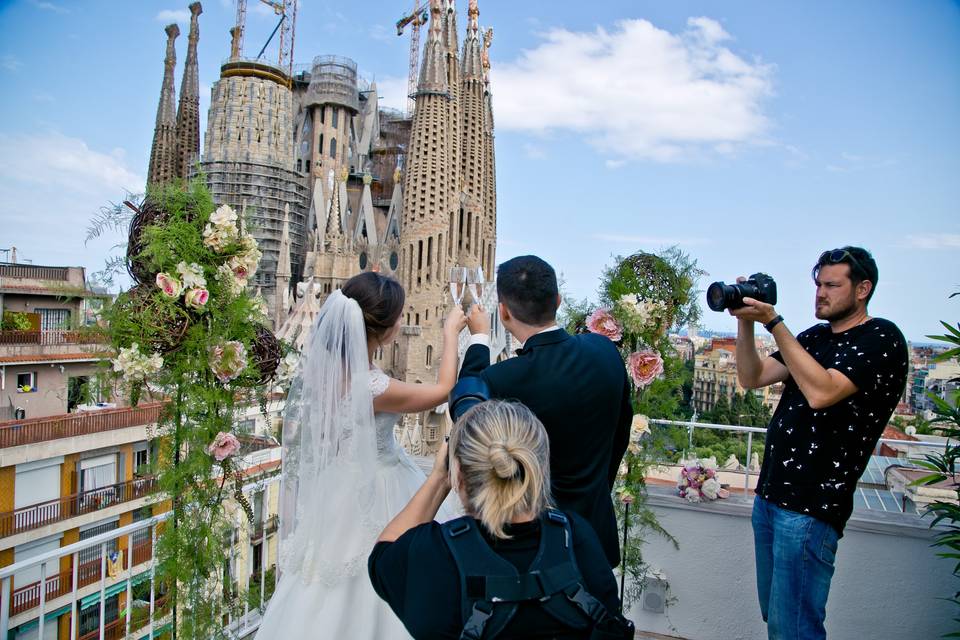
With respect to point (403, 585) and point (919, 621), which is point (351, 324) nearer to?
point (403, 585)

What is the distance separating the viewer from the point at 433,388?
7.60 ft

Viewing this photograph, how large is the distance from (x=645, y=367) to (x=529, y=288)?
1504mm

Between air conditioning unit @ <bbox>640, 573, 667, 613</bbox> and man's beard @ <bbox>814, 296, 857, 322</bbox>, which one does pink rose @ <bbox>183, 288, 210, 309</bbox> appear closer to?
man's beard @ <bbox>814, 296, 857, 322</bbox>

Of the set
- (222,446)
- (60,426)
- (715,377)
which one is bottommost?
(715,377)

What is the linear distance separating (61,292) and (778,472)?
9.91 ft

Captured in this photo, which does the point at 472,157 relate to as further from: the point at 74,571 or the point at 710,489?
the point at 74,571

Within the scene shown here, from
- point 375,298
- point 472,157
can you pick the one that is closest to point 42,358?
point 375,298

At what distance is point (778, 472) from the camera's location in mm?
2283

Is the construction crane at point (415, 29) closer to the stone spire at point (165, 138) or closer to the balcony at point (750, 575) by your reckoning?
the stone spire at point (165, 138)

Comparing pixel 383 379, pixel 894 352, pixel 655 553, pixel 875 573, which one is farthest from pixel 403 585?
pixel 875 573

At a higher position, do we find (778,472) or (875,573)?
(778,472)

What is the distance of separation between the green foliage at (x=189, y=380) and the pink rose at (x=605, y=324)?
1.60 meters

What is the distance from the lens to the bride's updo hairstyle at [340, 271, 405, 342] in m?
2.31

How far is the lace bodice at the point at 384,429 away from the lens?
7.60 ft
